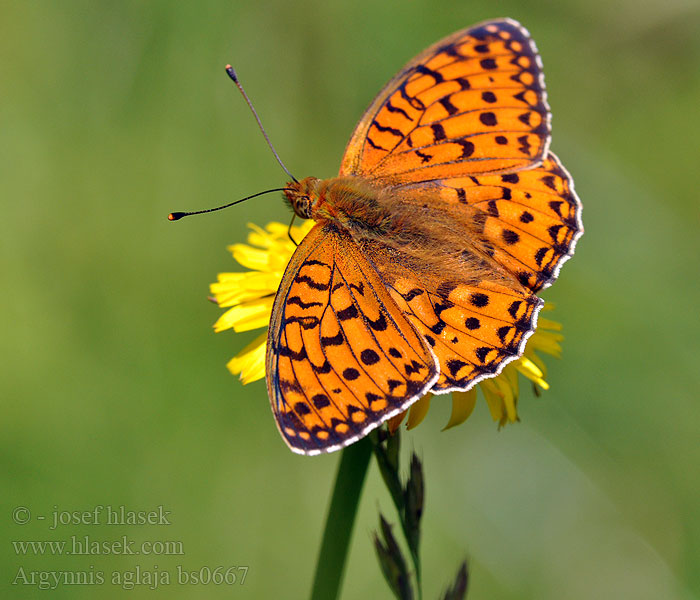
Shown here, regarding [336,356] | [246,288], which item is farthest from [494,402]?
[246,288]

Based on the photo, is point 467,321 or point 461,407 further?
point 461,407

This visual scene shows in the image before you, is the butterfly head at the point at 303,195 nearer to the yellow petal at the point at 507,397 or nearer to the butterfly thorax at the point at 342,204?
the butterfly thorax at the point at 342,204

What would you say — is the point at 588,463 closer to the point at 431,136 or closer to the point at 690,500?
the point at 690,500

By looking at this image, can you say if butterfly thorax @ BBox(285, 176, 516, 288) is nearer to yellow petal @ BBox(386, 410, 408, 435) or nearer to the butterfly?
the butterfly

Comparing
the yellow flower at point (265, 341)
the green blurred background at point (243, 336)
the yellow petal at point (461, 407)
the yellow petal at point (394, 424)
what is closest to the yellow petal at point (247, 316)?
the yellow flower at point (265, 341)

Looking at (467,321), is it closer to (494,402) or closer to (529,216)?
(494,402)

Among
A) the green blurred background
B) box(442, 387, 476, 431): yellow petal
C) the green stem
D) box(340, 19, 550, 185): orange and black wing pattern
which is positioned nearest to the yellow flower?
→ box(442, 387, 476, 431): yellow petal

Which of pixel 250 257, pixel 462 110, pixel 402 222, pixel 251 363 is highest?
pixel 462 110
